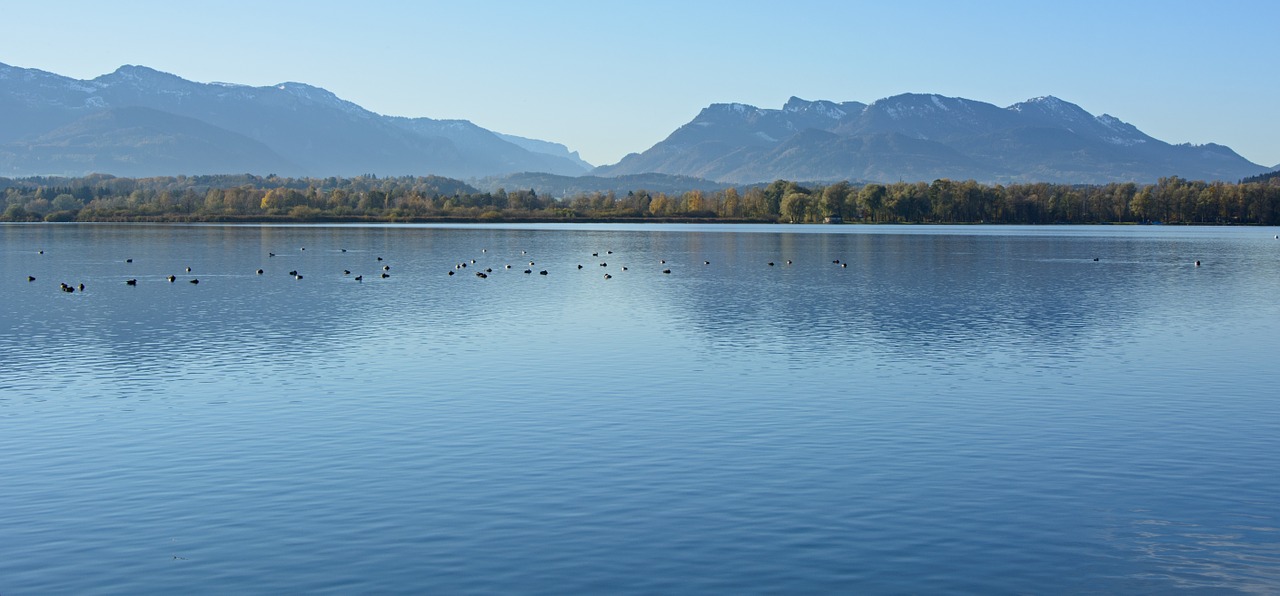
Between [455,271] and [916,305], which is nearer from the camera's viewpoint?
[916,305]

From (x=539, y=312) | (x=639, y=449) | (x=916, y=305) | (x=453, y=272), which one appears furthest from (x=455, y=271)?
(x=639, y=449)

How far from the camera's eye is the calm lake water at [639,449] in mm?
19047

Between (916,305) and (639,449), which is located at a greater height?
(916,305)

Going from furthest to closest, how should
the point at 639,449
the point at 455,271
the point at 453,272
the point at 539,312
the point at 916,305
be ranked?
the point at 455,271
the point at 453,272
the point at 916,305
the point at 539,312
the point at 639,449

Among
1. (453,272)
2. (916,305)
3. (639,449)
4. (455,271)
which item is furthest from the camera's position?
(455,271)

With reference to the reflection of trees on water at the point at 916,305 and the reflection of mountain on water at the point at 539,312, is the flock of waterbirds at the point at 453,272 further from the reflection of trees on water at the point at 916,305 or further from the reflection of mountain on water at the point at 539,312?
the reflection of trees on water at the point at 916,305

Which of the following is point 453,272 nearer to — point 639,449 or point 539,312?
point 539,312

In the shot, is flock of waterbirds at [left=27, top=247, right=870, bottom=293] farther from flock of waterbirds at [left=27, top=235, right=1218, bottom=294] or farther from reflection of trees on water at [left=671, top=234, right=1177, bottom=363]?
reflection of trees on water at [left=671, top=234, right=1177, bottom=363]

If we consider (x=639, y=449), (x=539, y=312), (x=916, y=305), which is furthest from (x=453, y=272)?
(x=639, y=449)

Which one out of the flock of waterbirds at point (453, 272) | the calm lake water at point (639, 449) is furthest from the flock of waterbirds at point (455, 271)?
the calm lake water at point (639, 449)

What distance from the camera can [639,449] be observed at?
27.5 m

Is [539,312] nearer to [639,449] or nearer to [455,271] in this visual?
[639,449]

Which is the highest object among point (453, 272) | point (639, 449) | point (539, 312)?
point (453, 272)

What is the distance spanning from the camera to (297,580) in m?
18.2
